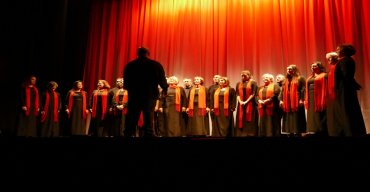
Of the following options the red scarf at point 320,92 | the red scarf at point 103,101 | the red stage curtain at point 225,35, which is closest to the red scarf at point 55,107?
the red scarf at point 103,101

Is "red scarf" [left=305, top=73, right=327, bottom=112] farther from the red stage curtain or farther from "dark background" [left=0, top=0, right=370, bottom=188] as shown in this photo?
"dark background" [left=0, top=0, right=370, bottom=188]

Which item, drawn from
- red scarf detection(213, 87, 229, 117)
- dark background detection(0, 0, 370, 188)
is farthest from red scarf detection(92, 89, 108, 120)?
dark background detection(0, 0, 370, 188)

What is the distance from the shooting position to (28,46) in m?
10.4

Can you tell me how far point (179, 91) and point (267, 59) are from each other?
254cm

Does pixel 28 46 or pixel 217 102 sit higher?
pixel 28 46

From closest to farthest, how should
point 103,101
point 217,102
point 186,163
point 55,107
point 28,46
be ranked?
point 186,163 < point 217,102 < point 55,107 < point 103,101 < point 28,46

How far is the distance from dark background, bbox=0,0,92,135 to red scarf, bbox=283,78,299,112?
668cm

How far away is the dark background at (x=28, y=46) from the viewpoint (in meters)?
10.2

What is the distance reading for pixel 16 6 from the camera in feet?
33.9

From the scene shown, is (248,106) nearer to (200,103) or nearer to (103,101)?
(200,103)

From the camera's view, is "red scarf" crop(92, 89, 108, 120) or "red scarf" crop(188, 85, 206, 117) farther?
"red scarf" crop(92, 89, 108, 120)

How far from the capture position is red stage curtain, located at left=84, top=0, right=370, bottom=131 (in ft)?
27.2

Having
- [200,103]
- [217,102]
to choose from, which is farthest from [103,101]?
[217,102]

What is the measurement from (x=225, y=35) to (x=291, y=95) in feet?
11.7
